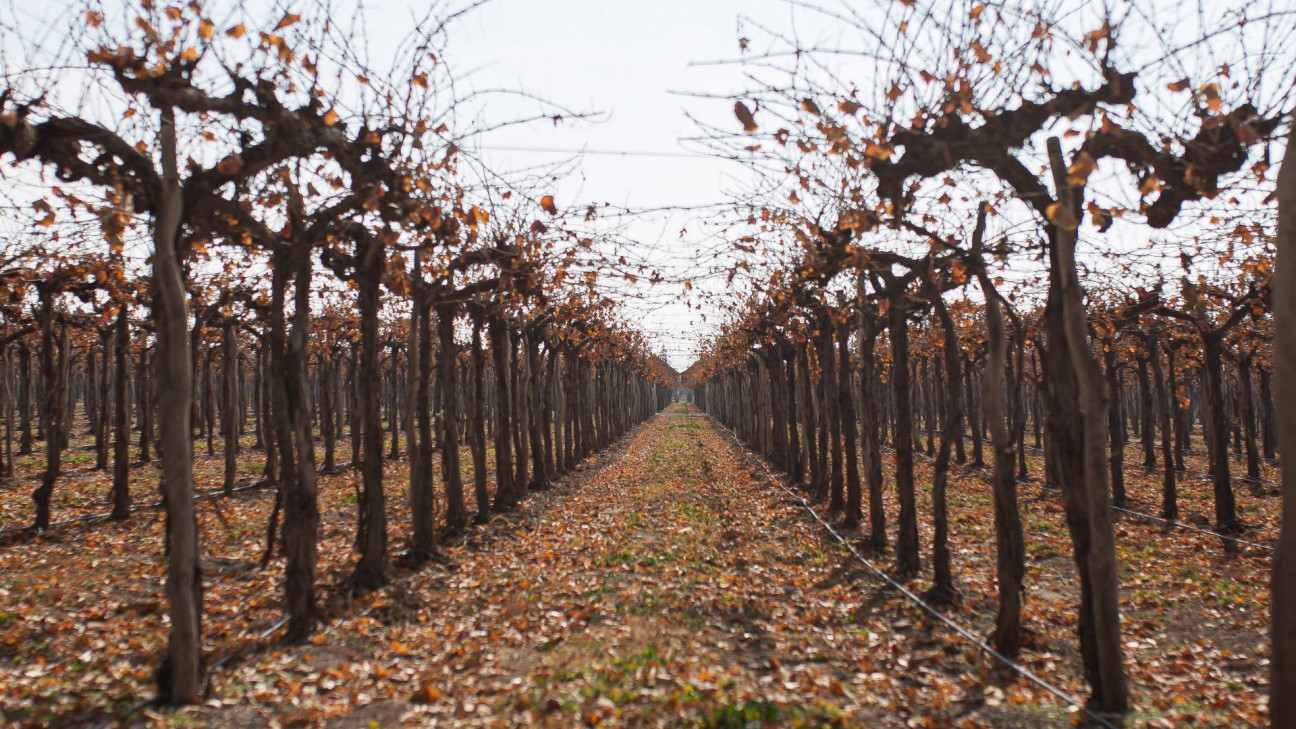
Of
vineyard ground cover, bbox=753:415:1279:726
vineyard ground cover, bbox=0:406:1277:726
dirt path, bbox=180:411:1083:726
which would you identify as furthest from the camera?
vineyard ground cover, bbox=753:415:1279:726

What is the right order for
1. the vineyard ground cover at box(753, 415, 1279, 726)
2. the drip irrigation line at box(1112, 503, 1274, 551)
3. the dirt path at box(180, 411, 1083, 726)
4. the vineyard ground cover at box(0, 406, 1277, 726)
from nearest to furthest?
the dirt path at box(180, 411, 1083, 726), the vineyard ground cover at box(0, 406, 1277, 726), the vineyard ground cover at box(753, 415, 1279, 726), the drip irrigation line at box(1112, 503, 1274, 551)

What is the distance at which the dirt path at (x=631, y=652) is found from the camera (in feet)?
19.2

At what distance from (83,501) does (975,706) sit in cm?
1725

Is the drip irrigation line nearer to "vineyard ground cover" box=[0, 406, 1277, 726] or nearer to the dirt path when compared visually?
"vineyard ground cover" box=[0, 406, 1277, 726]

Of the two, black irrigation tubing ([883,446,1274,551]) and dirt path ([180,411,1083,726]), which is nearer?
dirt path ([180,411,1083,726])

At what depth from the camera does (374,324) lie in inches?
378

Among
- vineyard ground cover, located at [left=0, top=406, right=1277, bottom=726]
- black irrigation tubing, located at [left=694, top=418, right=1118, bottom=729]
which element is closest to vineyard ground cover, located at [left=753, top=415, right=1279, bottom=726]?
vineyard ground cover, located at [left=0, top=406, right=1277, bottom=726]

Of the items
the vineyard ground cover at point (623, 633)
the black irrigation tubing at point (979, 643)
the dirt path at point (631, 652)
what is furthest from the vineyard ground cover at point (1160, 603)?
the dirt path at point (631, 652)

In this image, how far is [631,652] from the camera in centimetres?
702

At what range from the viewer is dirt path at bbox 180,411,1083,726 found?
19.2 ft

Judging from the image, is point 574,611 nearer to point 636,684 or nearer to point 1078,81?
point 636,684

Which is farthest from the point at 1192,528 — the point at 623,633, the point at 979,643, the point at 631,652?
the point at 631,652

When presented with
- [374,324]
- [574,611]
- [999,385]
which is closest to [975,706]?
[999,385]

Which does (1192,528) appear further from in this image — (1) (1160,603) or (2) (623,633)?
(2) (623,633)
